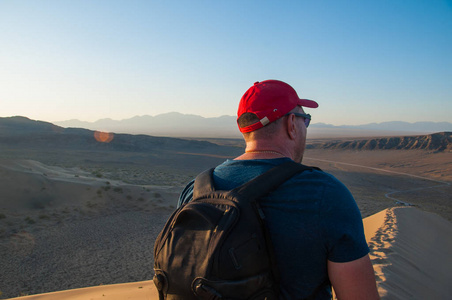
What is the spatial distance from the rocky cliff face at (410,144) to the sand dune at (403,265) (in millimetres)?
50812

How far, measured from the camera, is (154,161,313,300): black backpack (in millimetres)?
1256

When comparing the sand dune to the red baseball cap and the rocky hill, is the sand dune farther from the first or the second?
the rocky hill

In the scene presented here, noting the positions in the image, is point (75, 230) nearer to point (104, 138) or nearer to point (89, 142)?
point (89, 142)

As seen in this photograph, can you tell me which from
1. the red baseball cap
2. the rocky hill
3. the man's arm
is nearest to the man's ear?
the red baseball cap

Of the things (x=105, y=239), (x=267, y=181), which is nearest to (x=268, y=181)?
(x=267, y=181)

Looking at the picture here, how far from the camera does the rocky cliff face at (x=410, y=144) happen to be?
164 ft

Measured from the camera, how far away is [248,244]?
1.27 meters

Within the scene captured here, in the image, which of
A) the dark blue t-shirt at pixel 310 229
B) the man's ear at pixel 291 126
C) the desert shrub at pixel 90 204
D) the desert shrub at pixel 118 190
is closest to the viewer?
the dark blue t-shirt at pixel 310 229

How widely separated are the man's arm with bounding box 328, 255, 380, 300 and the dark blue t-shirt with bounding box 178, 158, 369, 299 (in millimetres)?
33

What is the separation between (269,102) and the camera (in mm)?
1579

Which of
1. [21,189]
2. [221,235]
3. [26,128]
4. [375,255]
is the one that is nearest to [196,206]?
[221,235]

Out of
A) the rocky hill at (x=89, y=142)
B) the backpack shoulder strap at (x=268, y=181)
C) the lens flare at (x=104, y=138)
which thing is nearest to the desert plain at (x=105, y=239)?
the backpack shoulder strap at (x=268, y=181)

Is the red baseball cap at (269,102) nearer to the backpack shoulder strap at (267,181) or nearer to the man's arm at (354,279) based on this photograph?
the backpack shoulder strap at (267,181)

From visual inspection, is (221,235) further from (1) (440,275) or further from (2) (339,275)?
(1) (440,275)
